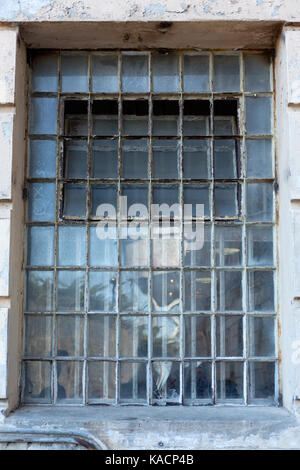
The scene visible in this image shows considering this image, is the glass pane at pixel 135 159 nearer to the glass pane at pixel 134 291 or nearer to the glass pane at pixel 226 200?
the glass pane at pixel 226 200

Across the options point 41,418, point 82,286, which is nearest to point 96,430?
point 41,418

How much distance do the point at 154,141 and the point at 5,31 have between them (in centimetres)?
115

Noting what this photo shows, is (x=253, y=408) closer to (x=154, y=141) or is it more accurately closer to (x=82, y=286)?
(x=82, y=286)

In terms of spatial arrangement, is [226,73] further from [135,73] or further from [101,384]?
[101,384]

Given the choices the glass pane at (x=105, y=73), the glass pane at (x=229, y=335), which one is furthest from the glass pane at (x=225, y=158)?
the glass pane at (x=229, y=335)

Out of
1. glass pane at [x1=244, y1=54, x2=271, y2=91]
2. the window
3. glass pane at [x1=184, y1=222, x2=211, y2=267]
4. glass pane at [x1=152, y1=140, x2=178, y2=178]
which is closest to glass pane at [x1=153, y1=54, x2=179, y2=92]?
the window

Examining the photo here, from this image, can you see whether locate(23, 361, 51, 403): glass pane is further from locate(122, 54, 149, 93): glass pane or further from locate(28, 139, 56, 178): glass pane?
locate(122, 54, 149, 93): glass pane

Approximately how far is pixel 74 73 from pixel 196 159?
1.00 m

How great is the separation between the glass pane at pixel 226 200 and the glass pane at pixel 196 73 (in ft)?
2.18

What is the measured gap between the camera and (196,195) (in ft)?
11.9

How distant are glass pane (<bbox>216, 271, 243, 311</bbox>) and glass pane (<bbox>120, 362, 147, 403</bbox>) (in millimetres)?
642

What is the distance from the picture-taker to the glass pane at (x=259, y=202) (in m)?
3.59

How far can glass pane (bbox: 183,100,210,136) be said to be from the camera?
3.68 meters

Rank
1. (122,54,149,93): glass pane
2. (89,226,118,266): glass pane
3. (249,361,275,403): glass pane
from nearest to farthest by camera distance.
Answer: (249,361,275,403): glass pane → (89,226,118,266): glass pane → (122,54,149,93): glass pane
